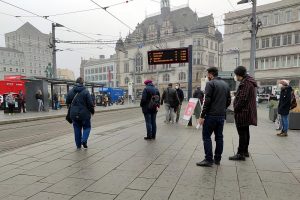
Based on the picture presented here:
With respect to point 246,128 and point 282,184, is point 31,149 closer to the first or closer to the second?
point 246,128

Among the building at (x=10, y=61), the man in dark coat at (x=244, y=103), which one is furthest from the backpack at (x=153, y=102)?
the building at (x=10, y=61)

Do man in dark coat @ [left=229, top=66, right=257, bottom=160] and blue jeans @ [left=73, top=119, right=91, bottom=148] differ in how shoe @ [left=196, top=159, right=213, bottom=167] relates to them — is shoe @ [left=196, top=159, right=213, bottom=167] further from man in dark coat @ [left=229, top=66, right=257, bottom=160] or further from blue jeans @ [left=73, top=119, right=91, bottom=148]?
blue jeans @ [left=73, top=119, right=91, bottom=148]

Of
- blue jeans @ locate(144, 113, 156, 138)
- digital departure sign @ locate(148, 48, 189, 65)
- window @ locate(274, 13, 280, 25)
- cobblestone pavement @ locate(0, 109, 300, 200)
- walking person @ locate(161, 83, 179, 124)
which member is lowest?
cobblestone pavement @ locate(0, 109, 300, 200)

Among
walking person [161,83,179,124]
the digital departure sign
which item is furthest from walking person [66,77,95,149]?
the digital departure sign

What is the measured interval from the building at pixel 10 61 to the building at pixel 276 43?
218ft

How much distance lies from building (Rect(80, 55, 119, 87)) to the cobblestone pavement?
3553 inches

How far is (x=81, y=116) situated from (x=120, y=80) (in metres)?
83.1

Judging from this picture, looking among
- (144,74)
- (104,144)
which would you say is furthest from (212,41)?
(104,144)

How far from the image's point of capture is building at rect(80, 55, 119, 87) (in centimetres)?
10183

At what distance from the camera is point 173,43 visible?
76.5m

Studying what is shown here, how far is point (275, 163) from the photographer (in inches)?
235

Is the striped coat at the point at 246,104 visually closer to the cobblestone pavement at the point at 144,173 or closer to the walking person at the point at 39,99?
the cobblestone pavement at the point at 144,173

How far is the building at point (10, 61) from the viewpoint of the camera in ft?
294

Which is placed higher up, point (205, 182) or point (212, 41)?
point (212, 41)
